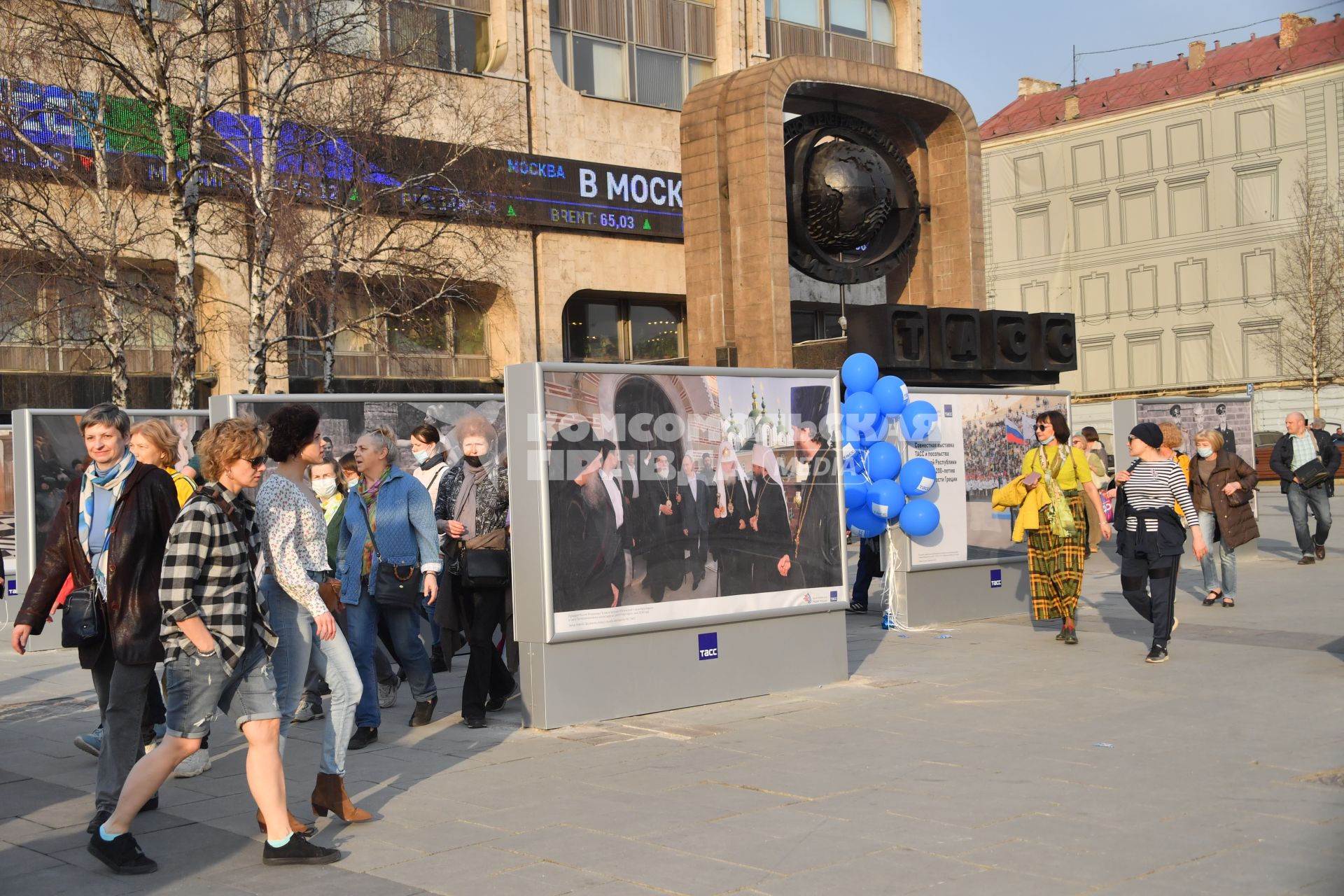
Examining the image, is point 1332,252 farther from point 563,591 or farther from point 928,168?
point 563,591

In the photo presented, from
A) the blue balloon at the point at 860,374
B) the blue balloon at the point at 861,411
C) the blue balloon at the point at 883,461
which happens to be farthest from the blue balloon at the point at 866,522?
the blue balloon at the point at 860,374

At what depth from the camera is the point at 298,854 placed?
5512 millimetres

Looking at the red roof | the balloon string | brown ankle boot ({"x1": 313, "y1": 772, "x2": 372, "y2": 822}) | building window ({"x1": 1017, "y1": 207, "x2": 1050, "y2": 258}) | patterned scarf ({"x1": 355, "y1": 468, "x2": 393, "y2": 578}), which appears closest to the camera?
brown ankle boot ({"x1": 313, "y1": 772, "x2": 372, "y2": 822})

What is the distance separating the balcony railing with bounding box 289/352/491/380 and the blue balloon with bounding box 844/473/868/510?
16.0 meters

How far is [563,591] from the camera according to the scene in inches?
325

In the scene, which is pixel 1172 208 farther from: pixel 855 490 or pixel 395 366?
pixel 855 490

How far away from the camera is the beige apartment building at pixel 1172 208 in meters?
53.0

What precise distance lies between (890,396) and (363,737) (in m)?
5.74

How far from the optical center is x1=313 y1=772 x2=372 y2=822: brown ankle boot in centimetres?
606

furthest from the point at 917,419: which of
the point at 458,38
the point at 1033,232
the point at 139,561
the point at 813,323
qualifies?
the point at 1033,232

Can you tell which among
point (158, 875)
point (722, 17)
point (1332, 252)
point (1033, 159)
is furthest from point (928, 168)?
point (1033, 159)

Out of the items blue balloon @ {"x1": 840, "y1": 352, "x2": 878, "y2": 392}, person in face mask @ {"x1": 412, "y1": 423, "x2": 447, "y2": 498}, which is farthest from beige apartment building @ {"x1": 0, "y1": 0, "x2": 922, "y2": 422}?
person in face mask @ {"x1": 412, "y1": 423, "x2": 447, "y2": 498}

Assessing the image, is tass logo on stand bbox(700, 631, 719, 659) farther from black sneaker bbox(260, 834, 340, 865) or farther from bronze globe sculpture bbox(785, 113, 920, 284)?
bronze globe sculpture bbox(785, 113, 920, 284)

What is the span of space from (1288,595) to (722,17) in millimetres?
25579
